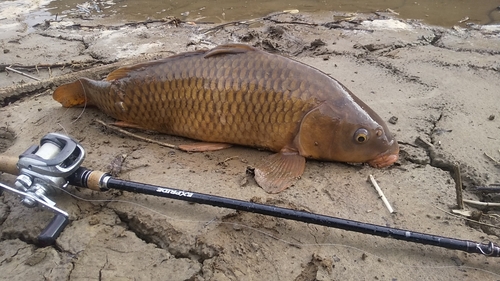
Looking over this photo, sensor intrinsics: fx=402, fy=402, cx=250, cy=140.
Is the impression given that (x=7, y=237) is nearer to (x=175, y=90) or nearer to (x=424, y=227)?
(x=175, y=90)

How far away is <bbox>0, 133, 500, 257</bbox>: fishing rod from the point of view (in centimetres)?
218

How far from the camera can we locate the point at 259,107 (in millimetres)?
3072

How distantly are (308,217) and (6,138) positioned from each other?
114 inches

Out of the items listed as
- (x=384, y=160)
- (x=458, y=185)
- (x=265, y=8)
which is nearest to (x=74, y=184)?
(x=384, y=160)

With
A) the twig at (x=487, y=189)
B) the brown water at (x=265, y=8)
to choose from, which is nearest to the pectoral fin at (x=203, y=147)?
the twig at (x=487, y=189)

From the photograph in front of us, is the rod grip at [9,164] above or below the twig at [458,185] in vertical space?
above

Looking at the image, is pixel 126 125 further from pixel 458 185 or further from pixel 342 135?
pixel 458 185

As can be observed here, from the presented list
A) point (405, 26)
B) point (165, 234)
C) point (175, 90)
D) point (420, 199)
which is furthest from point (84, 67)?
point (405, 26)

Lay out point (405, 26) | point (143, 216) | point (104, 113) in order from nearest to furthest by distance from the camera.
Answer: point (143, 216) < point (104, 113) < point (405, 26)

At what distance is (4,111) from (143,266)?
2.72m

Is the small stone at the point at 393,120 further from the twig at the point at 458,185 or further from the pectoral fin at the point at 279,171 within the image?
the pectoral fin at the point at 279,171

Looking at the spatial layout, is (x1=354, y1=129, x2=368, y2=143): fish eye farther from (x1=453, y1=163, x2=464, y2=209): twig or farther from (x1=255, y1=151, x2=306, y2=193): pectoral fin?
(x1=453, y1=163, x2=464, y2=209): twig

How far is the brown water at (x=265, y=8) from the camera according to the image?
7109 mm

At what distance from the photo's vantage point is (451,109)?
3.79 metres
